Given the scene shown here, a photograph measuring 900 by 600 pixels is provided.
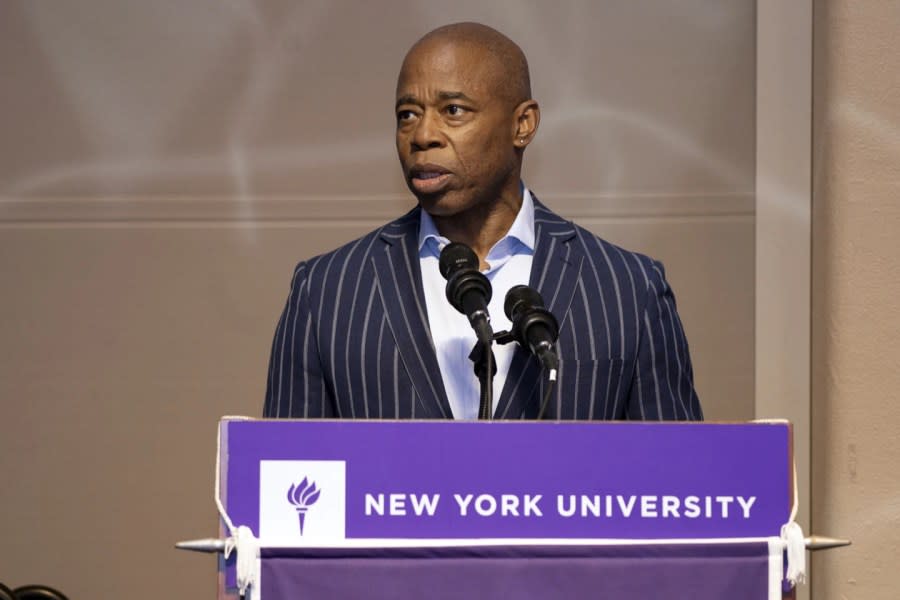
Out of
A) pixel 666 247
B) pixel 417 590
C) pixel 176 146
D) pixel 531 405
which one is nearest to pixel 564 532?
pixel 417 590

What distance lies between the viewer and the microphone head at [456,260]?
1.86 meters

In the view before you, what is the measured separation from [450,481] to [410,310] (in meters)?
0.66

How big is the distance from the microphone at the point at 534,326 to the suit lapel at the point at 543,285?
0.20 m

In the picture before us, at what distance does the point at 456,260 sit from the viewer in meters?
1.87

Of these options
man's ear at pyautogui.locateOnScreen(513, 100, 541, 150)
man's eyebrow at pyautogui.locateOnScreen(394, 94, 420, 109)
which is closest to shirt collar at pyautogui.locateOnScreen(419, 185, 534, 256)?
man's ear at pyautogui.locateOnScreen(513, 100, 541, 150)

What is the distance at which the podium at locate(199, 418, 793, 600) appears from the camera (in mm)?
1512

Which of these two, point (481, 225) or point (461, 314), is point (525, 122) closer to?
point (481, 225)

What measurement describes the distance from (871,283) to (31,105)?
2396 mm

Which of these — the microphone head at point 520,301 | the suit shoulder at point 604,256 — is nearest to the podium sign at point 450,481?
the microphone head at point 520,301

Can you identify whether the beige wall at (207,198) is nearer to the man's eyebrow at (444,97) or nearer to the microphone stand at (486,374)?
the man's eyebrow at (444,97)

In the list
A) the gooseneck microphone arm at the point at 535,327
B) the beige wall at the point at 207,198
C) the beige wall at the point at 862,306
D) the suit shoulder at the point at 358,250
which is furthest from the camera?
the beige wall at the point at 207,198

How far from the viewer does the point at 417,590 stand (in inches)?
59.2

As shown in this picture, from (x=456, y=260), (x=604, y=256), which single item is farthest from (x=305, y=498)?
(x=604, y=256)

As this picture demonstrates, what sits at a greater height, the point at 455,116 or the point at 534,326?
the point at 455,116
